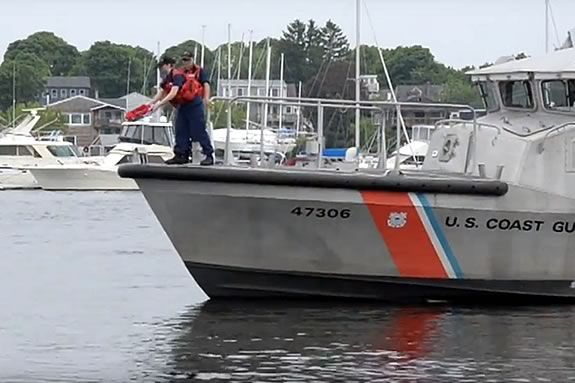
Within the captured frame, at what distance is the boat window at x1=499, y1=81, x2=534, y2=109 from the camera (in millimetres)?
15727

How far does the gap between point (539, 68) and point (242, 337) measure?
4585 millimetres

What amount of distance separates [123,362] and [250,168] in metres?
3.39

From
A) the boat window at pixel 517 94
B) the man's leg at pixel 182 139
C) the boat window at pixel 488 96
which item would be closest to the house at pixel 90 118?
the boat window at pixel 488 96

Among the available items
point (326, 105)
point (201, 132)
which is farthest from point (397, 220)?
point (201, 132)

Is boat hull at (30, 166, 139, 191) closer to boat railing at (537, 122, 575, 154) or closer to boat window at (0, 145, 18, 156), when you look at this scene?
boat window at (0, 145, 18, 156)

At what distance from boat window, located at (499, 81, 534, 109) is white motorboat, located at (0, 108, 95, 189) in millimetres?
41897

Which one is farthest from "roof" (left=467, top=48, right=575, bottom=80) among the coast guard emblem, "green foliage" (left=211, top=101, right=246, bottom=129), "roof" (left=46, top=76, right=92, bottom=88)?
"roof" (left=46, top=76, right=92, bottom=88)

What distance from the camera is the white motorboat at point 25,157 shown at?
188ft

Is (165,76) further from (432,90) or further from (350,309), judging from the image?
(432,90)

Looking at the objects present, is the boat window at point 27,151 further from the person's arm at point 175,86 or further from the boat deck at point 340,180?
the boat deck at point 340,180

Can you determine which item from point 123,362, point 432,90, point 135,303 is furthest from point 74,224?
point 432,90

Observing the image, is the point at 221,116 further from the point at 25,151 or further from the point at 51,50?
the point at 51,50

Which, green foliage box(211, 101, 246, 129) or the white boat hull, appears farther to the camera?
the white boat hull

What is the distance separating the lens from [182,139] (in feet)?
50.2
